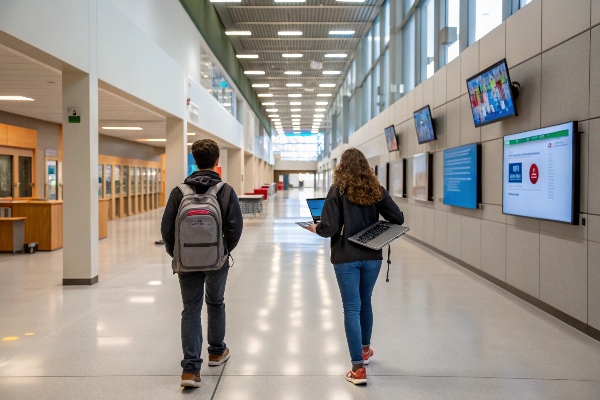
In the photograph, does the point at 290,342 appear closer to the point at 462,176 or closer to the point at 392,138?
the point at 462,176

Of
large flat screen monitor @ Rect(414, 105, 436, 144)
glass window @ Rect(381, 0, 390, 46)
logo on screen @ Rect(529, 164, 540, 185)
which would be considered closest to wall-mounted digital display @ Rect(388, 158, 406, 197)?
large flat screen monitor @ Rect(414, 105, 436, 144)

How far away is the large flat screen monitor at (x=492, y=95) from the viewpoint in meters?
5.98

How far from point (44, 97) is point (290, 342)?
7.67 metres

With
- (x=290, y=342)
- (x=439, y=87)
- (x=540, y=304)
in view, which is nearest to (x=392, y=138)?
(x=439, y=87)

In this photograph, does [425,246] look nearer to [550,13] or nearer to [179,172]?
[179,172]

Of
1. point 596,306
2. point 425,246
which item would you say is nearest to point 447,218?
point 425,246

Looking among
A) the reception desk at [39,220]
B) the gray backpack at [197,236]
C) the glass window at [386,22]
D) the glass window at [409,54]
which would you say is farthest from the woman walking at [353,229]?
the glass window at [386,22]

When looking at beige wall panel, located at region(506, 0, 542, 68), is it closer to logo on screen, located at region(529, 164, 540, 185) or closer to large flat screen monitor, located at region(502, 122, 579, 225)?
large flat screen monitor, located at region(502, 122, 579, 225)

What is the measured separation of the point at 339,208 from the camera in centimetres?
341

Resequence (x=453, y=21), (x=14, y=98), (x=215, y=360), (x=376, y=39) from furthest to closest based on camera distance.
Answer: (x=376, y=39)
(x=14, y=98)
(x=453, y=21)
(x=215, y=360)

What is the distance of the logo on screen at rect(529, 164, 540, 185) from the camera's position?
17.7 feet

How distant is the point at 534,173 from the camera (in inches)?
215

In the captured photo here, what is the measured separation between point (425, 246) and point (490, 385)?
7.68 meters

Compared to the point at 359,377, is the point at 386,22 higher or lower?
higher
